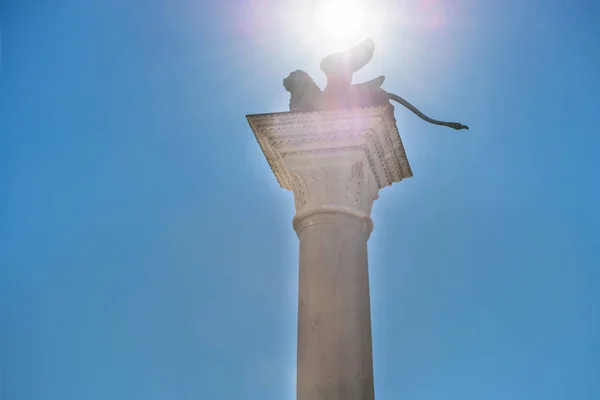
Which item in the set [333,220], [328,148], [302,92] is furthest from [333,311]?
[302,92]

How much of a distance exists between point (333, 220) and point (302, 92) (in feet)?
4.80

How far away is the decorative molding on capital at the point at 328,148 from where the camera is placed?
520cm

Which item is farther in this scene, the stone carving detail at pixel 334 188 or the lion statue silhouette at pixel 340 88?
the lion statue silhouette at pixel 340 88

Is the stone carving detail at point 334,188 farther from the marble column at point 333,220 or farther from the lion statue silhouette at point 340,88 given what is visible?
the lion statue silhouette at point 340,88

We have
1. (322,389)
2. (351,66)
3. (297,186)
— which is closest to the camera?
(322,389)

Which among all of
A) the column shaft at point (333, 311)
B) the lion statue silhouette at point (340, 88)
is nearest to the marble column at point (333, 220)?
the column shaft at point (333, 311)

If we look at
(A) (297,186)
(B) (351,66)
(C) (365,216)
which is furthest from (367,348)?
(B) (351,66)

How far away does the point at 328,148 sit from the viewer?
211 inches

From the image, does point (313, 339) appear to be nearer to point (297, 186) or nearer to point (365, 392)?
point (365, 392)

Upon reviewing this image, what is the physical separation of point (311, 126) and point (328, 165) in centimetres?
42

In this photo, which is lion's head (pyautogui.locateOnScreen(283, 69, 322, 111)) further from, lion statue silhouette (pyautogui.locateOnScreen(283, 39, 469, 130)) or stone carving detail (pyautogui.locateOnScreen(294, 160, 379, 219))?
stone carving detail (pyautogui.locateOnScreen(294, 160, 379, 219))

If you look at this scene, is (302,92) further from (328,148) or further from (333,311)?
(333,311)

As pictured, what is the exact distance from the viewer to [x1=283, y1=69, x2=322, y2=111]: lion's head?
5508 millimetres

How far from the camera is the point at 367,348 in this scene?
15.0 ft
